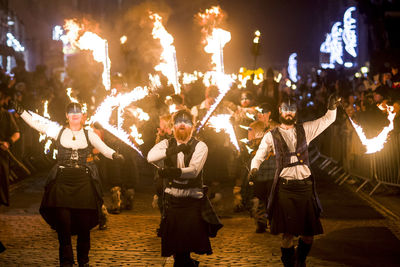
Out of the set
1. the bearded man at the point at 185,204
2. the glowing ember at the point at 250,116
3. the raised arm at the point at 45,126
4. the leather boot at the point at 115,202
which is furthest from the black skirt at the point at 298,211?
the leather boot at the point at 115,202

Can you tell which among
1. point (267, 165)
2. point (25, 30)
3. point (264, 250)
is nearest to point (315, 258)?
point (264, 250)

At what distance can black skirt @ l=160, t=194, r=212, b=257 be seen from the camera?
7121mm

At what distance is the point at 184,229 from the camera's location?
713 cm

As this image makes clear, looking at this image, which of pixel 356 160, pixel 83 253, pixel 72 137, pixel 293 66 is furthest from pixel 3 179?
pixel 293 66

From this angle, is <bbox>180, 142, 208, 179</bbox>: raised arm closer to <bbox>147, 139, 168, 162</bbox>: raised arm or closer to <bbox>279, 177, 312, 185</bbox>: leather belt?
<bbox>147, 139, 168, 162</bbox>: raised arm

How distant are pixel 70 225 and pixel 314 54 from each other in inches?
3184

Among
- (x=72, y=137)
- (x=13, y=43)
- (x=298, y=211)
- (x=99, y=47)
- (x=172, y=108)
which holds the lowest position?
(x=298, y=211)

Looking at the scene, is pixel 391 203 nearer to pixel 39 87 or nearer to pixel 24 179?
pixel 24 179

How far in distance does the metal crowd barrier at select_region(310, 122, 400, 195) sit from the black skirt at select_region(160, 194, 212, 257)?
5912 mm

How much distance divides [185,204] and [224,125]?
14.7 ft

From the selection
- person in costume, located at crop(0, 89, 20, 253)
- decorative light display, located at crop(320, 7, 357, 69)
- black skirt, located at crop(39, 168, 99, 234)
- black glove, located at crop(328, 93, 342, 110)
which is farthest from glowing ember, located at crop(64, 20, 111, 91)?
decorative light display, located at crop(320, 7, 357, 69)

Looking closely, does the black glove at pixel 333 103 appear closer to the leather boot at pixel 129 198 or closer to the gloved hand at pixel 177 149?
the gloved hand at pixel 177 149

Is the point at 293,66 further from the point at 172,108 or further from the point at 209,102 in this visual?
the point at 172,108

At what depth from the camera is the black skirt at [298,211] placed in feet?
24.6
